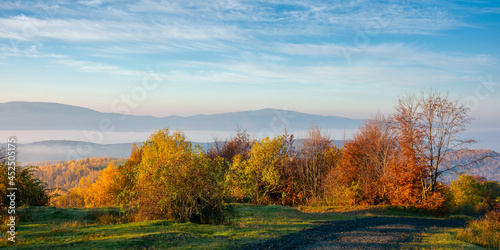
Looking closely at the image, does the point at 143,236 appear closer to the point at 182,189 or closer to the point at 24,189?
the point at 182,189

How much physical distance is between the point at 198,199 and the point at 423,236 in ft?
35.2

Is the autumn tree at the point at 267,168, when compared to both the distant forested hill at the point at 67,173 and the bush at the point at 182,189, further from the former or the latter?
the distant forested hill at the point at 67,173

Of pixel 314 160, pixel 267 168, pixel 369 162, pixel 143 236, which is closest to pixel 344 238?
pixel 143 236

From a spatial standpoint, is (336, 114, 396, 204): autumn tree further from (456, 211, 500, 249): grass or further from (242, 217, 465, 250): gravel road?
(242, 217, 465, 250): gravel road

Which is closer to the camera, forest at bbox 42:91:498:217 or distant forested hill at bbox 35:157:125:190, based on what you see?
forest at bbox 42:91:498:217

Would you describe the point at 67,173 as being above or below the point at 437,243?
below

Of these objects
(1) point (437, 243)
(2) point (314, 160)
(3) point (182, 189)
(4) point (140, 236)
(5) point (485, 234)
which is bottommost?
(5) point (485, 234)

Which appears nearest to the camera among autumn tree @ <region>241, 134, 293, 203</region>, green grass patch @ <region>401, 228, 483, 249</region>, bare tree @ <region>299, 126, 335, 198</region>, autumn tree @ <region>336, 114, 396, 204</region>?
green grass patch @ <region>401, 228, 483, 249</region>

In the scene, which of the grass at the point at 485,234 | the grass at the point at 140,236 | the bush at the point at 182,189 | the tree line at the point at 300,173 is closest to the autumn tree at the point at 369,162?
the tree line at the point at 300,173

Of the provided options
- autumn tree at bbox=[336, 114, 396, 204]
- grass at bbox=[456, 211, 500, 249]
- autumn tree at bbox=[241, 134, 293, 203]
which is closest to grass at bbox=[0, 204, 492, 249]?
grass at bbox=[456, 211, 500, 249]

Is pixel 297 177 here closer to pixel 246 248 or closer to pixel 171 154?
pixel 171 154

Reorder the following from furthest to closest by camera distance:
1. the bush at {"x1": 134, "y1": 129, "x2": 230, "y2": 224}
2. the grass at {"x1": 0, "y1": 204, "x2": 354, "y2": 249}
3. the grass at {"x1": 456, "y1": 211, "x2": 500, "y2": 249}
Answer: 1. the bush at {"x1": 134, "y1": 129, "x2": 230, "y2": 224}
2. the grass at {"x1": 456, "y1": 211, "x2": 500, "y2": 249}
3. the grass at {"x1": 0, "y1": 204, "x2": 354, "y2": 249}

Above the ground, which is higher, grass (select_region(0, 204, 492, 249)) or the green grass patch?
grass (select_region(0, 204, 492, 249))

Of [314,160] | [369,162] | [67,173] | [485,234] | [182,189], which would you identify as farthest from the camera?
[67,173]
